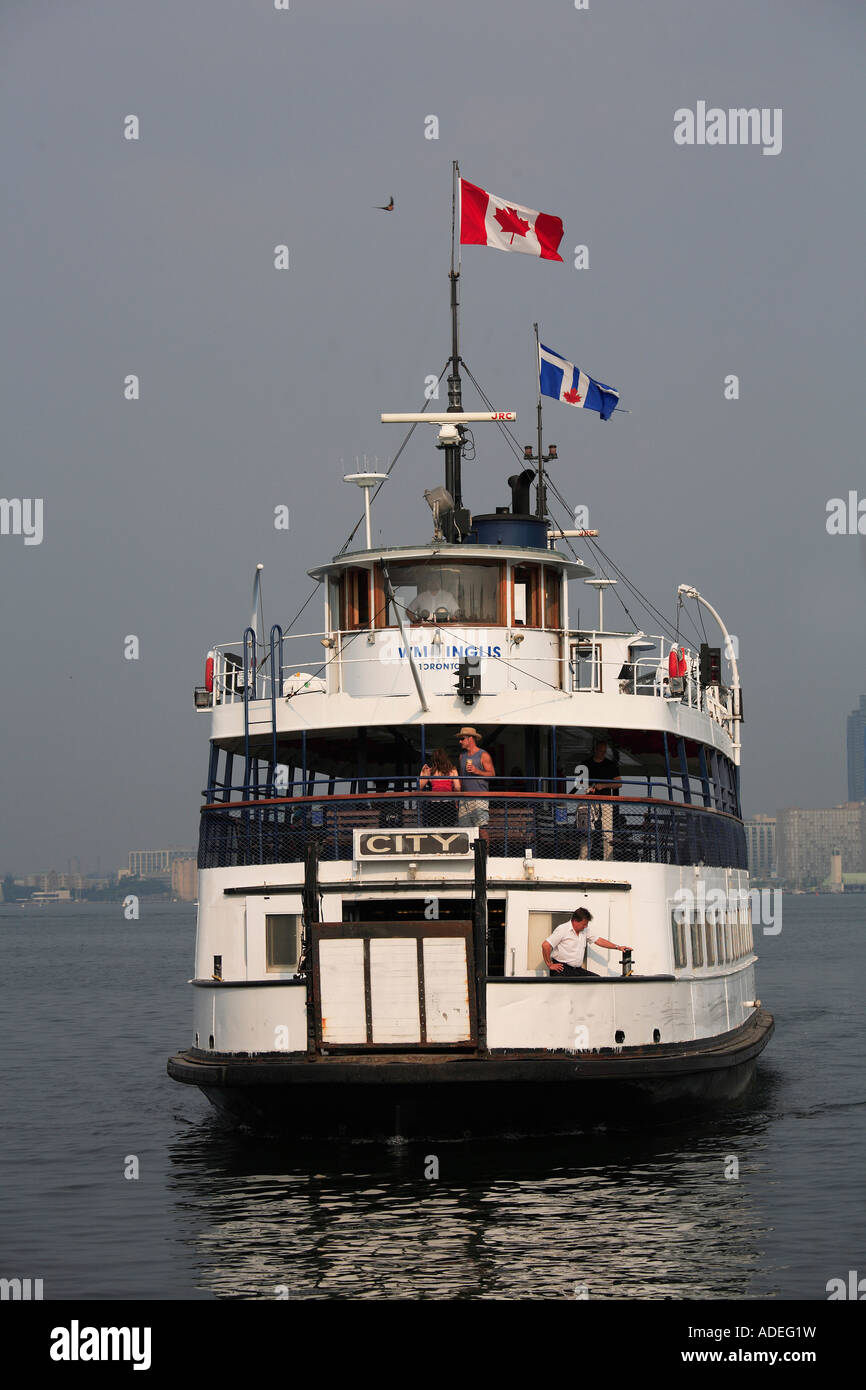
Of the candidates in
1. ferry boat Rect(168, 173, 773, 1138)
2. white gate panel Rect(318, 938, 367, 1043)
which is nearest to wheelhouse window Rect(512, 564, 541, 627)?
ferry boat Rect(168, 173, 773, 1138)

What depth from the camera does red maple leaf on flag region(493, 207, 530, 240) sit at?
2639 cm

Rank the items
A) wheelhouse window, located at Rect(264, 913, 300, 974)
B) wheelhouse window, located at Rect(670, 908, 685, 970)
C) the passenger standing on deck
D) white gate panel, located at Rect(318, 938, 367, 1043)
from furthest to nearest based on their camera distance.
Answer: wheelhouse window, located at Rect(670, 908, 685, 970), wheelhouse window, located at Rect(264, 913, 300, 974), the passenger standing on deck, white gate panel, located at Rect(318, 938, 367, 1043)

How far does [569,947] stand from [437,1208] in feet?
12.1

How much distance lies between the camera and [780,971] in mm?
63969

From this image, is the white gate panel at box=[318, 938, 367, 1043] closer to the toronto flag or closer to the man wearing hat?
the man wearing hat

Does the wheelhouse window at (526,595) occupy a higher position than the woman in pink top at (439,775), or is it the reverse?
the wheelhouse window at (526,595)

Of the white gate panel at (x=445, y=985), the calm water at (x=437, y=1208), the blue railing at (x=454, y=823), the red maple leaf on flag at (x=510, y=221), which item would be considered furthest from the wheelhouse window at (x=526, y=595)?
the calm water at (x=437, y=1208)

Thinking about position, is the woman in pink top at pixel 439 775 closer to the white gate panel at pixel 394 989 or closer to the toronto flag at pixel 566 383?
the white gate panel at pixel 394 989

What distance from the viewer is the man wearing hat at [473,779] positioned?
776 inches

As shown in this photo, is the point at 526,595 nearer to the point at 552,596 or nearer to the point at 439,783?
the point at 552,596

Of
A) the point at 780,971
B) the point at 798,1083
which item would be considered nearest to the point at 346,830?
the point at 798,1083

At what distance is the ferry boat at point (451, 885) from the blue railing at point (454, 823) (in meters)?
0.04

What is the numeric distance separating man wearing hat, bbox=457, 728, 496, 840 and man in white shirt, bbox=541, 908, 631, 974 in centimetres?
139
